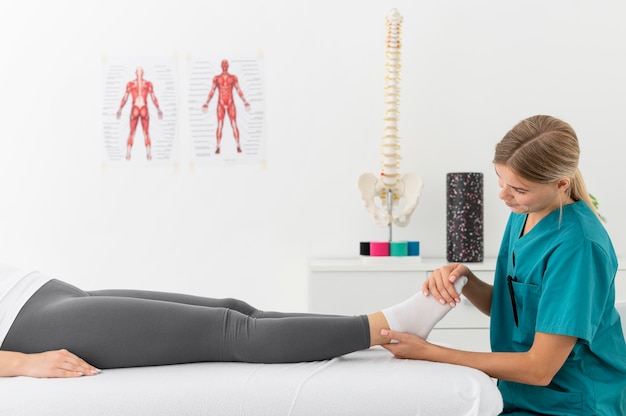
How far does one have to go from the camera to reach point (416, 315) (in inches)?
59.1

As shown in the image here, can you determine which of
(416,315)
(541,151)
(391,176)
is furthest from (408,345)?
(391,176)

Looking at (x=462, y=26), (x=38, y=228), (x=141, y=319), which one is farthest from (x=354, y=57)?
(x=141, y=319)

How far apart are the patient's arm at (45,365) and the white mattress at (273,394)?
1.4 inches

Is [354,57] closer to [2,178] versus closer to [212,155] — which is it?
[212,155]

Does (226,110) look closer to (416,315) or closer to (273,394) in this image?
(416,315)

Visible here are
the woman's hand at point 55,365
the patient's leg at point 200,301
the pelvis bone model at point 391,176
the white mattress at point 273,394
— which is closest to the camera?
the white mattress at point 273,394

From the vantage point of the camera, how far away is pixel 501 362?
1.39 meters

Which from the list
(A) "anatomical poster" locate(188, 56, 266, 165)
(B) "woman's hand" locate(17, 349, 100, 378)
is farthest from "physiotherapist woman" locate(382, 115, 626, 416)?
(A) "anatomical poster" locate(188, 56, 266, 165)

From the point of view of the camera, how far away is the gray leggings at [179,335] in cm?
148

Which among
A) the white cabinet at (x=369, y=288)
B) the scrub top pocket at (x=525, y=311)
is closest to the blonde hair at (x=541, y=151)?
the scrub top pocket at (x=525, y=311)

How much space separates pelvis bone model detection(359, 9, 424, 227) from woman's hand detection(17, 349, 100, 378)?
Answer: 59.7 inches

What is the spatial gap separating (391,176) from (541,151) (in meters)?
1.37

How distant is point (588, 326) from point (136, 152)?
218 centimetres

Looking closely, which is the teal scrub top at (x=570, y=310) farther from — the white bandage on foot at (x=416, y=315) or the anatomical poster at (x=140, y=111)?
the anatomical poster at (x=140, y=111)
